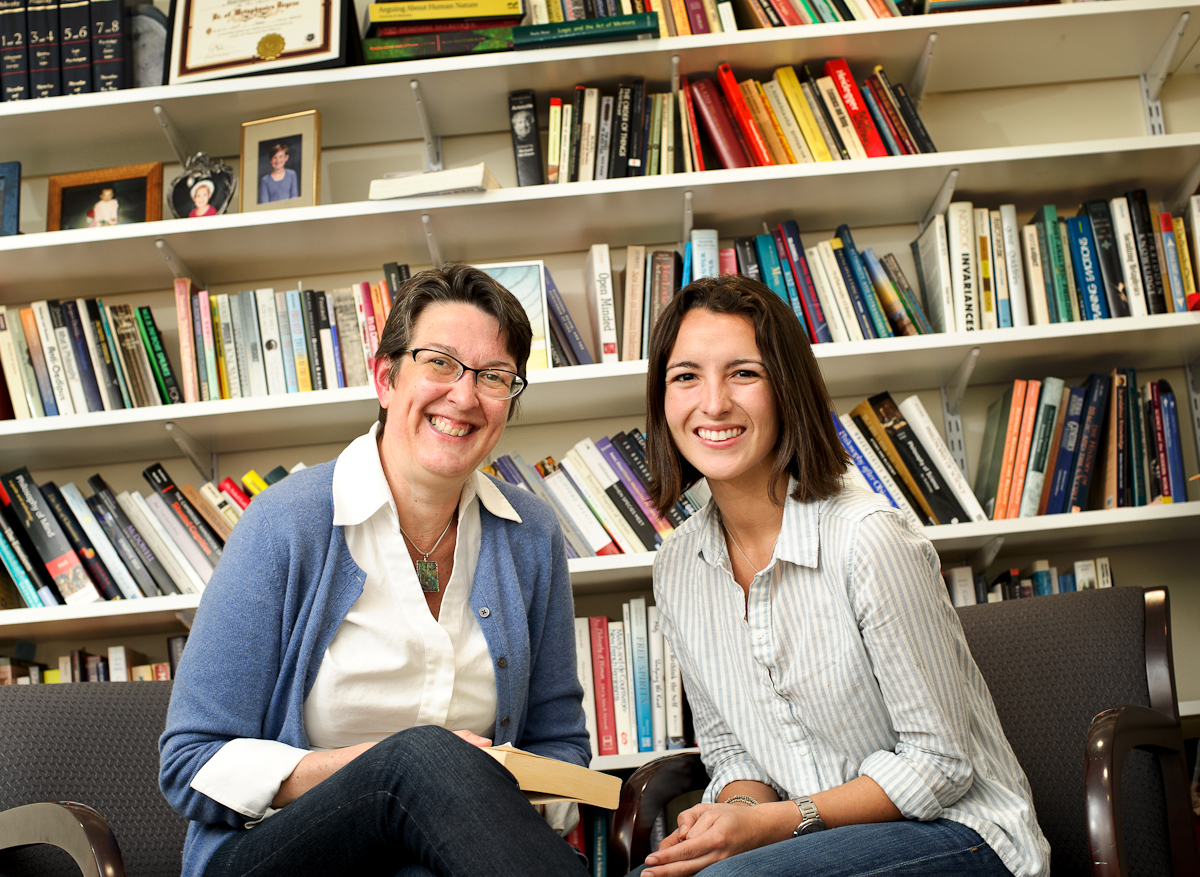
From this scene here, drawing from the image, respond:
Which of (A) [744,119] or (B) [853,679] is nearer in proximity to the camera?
(B) [853,679]

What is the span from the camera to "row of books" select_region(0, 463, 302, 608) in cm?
184

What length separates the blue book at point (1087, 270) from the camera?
1908 mm

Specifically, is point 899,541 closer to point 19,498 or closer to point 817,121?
point 817,121

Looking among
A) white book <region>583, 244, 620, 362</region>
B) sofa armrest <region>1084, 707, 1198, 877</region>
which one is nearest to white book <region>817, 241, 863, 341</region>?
white book <region>583, 244, 620, 362</region>

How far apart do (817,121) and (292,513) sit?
4.69 feet

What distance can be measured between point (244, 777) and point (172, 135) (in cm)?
160

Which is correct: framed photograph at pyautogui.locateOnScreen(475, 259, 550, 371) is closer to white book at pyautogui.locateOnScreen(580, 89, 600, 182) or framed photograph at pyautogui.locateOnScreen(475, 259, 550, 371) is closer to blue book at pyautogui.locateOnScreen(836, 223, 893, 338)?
white book at pyautogui.locateOnScreen(580, 89, 600, 182)

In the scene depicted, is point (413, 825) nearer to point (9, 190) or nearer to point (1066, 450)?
point (1066, 450)

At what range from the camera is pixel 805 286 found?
76.2 inches

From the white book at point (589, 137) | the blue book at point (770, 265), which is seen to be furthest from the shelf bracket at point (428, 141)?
the blue book at point (770, 265)

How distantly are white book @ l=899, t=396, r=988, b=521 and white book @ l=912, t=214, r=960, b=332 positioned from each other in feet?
0.62

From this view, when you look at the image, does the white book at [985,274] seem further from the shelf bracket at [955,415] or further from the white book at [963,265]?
the shelf bracket at [955,415]

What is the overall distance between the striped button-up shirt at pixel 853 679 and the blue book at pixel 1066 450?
0.77 meters

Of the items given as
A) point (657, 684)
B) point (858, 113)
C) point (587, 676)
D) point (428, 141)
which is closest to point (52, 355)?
point (428, 141)
